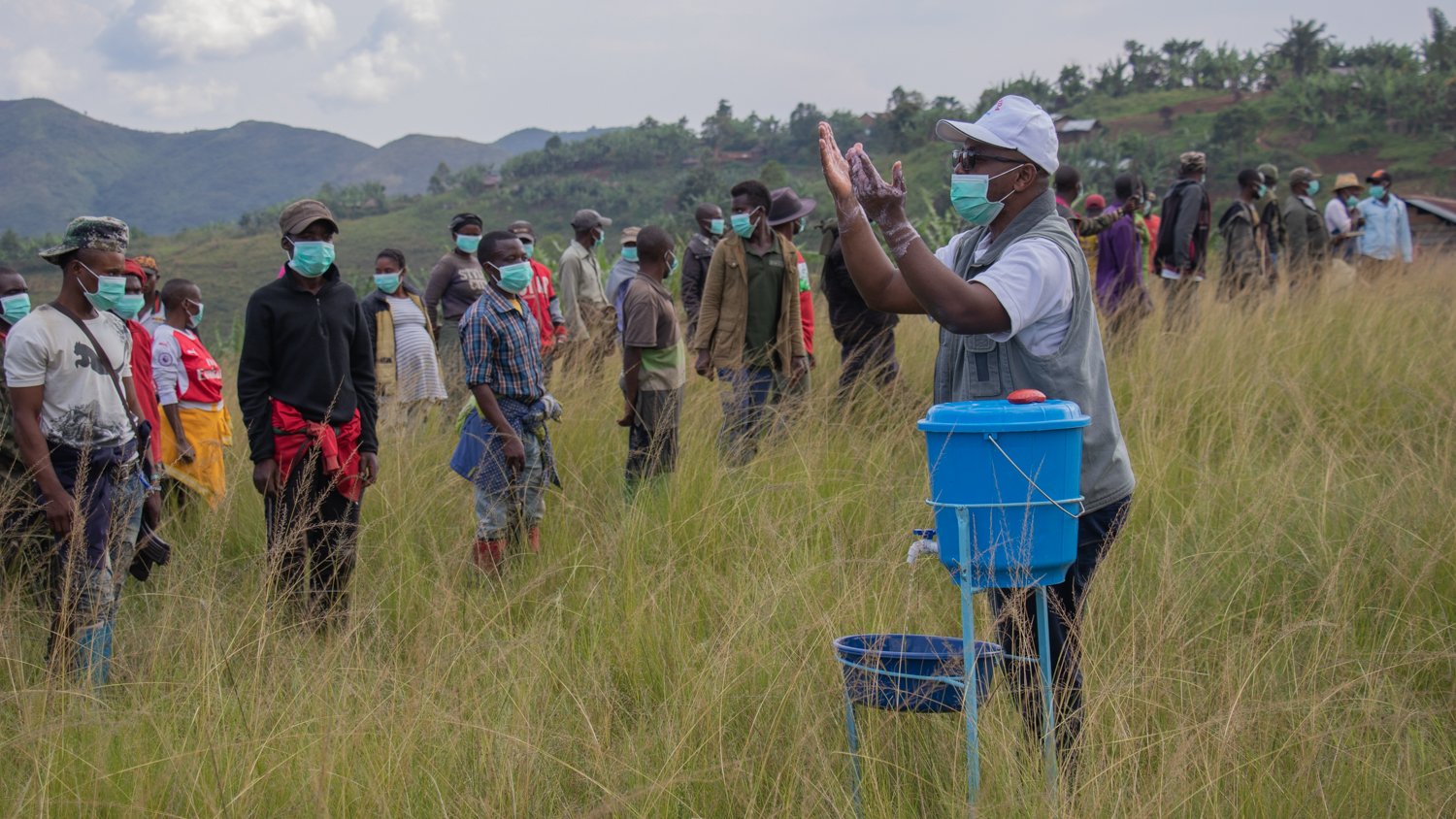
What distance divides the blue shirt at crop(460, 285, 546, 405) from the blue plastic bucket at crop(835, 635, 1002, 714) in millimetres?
2946

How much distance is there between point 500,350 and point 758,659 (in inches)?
101

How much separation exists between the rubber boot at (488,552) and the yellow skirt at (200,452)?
1.71m

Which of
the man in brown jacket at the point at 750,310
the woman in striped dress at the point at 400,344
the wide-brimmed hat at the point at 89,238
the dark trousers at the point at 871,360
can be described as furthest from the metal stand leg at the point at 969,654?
the woman in striped dress at the point at 400,344

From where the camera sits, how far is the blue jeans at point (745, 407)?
7.27m

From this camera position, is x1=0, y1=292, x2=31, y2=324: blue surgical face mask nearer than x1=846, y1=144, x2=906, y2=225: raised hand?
No

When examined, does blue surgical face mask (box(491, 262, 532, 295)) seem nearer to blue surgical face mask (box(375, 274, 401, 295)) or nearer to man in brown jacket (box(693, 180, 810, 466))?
man in brown jacket (box(693, 180, 810, 466))

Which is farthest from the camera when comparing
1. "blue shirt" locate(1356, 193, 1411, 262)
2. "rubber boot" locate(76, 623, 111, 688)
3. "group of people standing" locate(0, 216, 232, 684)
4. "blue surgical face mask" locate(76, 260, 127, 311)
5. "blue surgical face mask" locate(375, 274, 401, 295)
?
"blue shirt" locate(1356, 193, 1411, 262)

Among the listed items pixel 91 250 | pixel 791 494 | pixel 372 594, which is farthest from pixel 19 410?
pixel 791 494

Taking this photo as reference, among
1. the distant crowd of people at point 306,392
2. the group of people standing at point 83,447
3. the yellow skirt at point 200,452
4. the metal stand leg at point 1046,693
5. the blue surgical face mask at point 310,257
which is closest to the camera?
the metal stand leg at point 1046,693

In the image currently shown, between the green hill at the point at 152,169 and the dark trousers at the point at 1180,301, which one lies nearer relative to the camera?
the dark trousers at the point at 1180,301

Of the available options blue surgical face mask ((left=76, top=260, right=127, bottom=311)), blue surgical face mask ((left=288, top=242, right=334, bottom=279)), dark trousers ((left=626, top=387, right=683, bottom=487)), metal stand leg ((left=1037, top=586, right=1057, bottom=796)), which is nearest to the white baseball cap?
metal stand leg ((left=1037, top=586, right=1057, bottom=796))

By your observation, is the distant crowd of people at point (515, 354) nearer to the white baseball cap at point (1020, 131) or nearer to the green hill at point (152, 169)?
the white baseball cap at point (1020, 131)

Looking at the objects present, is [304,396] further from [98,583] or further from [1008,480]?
[1008,480]

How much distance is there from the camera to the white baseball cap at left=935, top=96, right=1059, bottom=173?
3.44 m
